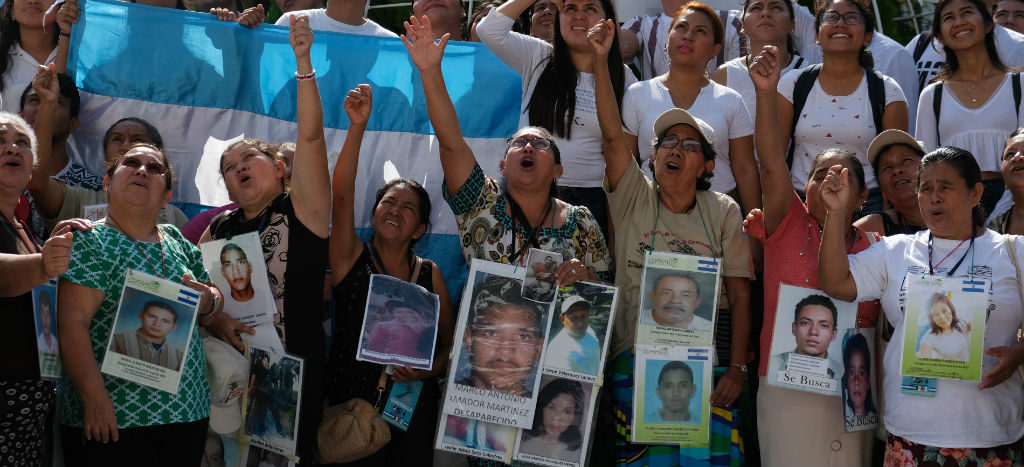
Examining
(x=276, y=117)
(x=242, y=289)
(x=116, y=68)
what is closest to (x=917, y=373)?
(x=242, y=289)

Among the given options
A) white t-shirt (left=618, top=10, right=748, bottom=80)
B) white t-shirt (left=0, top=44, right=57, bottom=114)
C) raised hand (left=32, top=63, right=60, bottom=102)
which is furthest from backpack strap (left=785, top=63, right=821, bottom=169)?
white t-shirt (left=0, top=44, right=57, bottom=114)

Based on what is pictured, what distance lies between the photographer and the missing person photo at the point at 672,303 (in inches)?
186

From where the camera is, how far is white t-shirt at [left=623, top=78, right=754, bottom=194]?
5672 millimetres

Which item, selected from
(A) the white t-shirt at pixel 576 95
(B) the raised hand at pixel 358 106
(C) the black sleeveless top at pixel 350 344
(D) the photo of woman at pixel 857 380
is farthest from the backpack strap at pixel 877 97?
(B) the raised hand at pixel 358 106

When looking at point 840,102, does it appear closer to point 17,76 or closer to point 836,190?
point 836,190

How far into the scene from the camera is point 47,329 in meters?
4.04

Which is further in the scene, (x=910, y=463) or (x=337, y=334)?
(x=337, y=334)

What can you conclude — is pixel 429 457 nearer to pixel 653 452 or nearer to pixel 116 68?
pixel 653 452

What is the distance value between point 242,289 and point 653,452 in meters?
2.02

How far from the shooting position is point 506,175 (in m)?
5.12

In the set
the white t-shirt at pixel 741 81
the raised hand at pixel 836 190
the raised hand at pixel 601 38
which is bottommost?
the raised hand at pixel 836 190

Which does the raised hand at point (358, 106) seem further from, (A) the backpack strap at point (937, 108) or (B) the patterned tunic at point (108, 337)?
(A) the backpack strap at point (937, 108)

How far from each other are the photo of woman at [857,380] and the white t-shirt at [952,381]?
13 centimetres

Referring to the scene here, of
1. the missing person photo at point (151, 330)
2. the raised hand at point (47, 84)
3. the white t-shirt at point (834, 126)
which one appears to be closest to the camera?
the missing person photo at point (151, 330)
